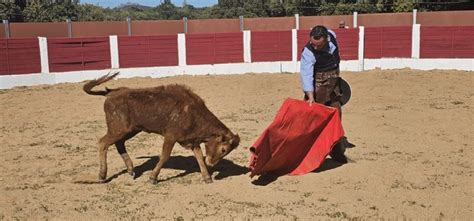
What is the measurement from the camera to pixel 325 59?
5.32m

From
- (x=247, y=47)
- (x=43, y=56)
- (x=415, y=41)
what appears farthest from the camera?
(x=247, y=47)

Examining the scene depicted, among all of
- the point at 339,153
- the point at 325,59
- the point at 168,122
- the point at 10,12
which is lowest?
the point at 339,153

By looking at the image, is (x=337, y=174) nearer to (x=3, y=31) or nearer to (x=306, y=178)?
(x=306, y=178)

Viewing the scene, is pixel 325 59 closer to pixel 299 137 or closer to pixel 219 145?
pixel 299 137

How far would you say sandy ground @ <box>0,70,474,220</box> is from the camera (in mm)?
4246

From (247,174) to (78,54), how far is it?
10116 mm

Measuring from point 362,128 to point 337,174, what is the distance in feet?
7.96

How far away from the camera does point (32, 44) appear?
13.7 metres

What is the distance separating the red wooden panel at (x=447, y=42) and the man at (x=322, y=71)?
10823 mm

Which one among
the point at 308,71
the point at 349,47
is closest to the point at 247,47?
the point at 349,47

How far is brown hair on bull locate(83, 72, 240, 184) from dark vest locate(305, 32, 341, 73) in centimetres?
110

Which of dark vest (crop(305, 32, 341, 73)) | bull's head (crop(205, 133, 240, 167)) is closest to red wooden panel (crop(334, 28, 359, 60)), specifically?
dark vest (crop(305, 32, 341, 73))

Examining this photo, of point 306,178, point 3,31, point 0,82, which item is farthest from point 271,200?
point 3,31

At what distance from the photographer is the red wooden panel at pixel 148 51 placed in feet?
48.8
